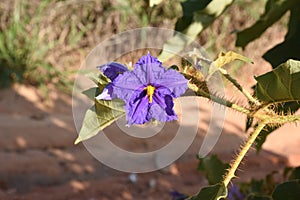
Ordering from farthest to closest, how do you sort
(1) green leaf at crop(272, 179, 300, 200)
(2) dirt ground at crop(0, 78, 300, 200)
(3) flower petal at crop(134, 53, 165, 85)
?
(2) dirt ground at crop(0, 78, 300, 200), (1) green leaf at crop(272, 179, 300, 200), (3) flower petal at crop(134, 53, 165, 85)

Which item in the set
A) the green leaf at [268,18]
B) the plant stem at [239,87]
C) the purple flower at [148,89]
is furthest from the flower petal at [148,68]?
the green leaf at [268,18]

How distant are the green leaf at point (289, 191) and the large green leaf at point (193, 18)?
13.4 inches

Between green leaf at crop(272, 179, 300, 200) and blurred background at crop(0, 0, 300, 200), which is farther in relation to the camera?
blurred background at crop(0, 0, 300, 200)

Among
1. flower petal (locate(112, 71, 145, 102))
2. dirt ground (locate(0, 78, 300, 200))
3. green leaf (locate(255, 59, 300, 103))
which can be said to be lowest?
dirt ground (locate(0, 78, 300, 200))

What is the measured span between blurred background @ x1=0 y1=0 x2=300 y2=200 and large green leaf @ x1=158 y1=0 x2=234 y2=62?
913mm

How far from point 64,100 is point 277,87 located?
104 inches

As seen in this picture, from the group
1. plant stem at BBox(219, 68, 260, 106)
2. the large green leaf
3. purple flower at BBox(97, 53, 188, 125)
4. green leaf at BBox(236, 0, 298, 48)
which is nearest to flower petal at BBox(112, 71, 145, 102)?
purple flower at BBox(97, 53, 188, 125)

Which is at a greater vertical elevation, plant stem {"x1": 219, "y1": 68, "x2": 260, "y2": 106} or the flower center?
plant stem {"x1": 219, "y1": 68, "x2": 260, "y2": 106}

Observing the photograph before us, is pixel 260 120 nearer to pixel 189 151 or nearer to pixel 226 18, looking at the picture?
pixel 189 151

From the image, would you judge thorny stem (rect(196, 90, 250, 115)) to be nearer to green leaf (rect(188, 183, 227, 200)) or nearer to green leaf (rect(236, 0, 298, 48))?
green leaf (rect(188, 183, 227, 200))

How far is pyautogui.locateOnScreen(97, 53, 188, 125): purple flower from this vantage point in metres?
0.90

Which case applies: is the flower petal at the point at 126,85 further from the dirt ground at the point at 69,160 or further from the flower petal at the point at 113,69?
the dirt ground at the point at 69,160

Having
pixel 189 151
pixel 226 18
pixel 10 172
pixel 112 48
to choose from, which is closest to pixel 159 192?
pixel 189 151

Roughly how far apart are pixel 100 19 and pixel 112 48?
20 centimetres
